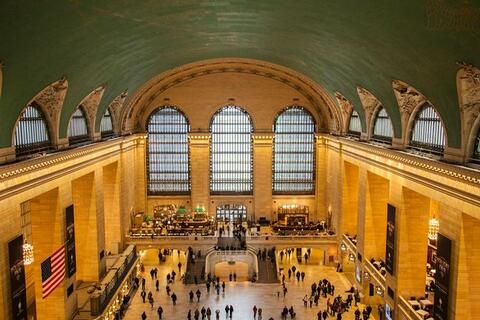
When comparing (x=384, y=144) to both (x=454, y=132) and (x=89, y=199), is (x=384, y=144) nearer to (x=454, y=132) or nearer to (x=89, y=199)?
(x=454, y=132)

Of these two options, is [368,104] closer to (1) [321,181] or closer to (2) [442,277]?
(2) [442,277]

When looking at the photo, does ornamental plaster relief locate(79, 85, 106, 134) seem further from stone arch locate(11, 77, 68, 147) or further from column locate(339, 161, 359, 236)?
column locate(339, 161, 359, 236)

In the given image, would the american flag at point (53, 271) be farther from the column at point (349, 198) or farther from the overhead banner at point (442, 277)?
the column at point (349, 198)

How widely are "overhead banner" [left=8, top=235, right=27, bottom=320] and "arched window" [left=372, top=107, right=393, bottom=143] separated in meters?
18.3

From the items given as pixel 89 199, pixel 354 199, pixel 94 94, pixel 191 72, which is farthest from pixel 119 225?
pixel 354 199

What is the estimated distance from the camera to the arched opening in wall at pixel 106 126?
32.5m

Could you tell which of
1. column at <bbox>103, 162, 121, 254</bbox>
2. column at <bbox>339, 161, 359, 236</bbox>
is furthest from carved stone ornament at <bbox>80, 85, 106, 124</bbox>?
column at <bbox>339, 161, 359, 236</bbox>

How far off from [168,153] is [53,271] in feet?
77.6

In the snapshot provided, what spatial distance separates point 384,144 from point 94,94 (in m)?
16.4

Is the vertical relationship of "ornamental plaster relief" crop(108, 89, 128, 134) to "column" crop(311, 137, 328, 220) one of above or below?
above

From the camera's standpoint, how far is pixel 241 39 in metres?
27.8

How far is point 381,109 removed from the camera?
27594mm

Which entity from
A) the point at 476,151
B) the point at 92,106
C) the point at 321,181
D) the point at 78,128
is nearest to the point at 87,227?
the point at 78,128

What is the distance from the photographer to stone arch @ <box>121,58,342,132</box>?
38.6 meters
